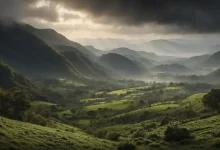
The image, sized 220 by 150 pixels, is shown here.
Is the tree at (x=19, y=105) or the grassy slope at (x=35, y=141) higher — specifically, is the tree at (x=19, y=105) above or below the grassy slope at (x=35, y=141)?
above

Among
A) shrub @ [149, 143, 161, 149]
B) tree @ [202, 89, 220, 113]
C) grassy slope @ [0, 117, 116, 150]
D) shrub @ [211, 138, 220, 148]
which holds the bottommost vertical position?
shrub @ [149, 143, 161, 149]

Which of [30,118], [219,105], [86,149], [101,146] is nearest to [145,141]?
[101,146]

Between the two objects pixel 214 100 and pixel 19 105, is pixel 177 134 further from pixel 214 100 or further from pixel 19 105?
pixel 214 100

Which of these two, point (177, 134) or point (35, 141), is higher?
point (35, 141)

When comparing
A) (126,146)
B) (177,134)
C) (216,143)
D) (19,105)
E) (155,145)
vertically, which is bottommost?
(155,145)

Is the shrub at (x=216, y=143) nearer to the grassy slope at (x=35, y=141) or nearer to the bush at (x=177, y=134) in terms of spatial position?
the bush at (x=177, y=134)

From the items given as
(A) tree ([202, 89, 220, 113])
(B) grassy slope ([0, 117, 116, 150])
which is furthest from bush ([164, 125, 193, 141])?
(A) tree ([202, 89, 220, 113])

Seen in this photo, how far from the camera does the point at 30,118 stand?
112750mm

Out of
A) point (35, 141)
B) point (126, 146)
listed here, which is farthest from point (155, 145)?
point (35, 141)

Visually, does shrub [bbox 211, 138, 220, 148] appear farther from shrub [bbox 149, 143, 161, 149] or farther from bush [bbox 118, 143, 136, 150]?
bush [bbox 118, 143, 136, 150]

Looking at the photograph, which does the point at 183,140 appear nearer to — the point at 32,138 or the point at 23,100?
the point at 32,138

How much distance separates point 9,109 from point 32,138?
44405 millimetres

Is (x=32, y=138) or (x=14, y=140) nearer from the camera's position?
(x=14, y=140)

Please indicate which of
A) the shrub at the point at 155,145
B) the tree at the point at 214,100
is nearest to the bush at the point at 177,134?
the shrub at the point at 155,145
